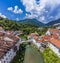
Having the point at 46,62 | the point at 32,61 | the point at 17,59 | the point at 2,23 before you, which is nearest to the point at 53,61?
the point at 46,62

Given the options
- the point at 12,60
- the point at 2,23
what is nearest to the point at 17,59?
the point at 12,60

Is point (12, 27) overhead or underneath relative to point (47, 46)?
overhead

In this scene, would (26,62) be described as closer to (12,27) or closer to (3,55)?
(3,55)

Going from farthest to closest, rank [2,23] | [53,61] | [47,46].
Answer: [2,23], [47,46], [53,61]

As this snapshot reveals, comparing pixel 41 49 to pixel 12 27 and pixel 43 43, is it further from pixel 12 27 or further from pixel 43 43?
pixel 12 27

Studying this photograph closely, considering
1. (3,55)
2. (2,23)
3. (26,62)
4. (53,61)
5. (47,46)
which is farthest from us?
(2,23)

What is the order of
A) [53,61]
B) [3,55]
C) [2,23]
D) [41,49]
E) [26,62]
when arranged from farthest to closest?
1. [2,23]
2. [41,49]
3. [26,62]
4. [53,61]
5. [3,55]

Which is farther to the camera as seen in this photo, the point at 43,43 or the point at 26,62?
the point at 43,43

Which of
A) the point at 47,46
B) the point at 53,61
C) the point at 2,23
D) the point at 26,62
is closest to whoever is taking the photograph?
the point at 53,61

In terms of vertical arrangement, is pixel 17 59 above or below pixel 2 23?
below
